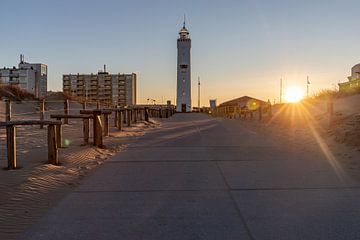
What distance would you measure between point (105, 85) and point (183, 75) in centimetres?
4697

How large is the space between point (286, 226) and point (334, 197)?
2.03 metres

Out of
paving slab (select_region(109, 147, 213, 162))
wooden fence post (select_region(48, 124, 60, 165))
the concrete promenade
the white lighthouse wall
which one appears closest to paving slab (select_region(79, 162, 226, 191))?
the concrete promenade

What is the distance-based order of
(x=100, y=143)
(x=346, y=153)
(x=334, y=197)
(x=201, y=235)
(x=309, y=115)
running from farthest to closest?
(x=309, y=115) → (x=100, y=143) → (x=346, y=153) → (x=334, y=197) → (x=201, y=235)

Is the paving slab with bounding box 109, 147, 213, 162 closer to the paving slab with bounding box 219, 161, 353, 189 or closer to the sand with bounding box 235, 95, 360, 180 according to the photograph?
the paving slab with bounding box 219, 161, 353, 189

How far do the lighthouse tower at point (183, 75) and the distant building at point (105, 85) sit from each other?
126 feet

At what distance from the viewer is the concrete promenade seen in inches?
218

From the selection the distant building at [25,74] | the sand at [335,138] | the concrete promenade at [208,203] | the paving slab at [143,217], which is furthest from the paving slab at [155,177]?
the distant building at [25,74]

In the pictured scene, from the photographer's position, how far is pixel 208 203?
6.98 metres

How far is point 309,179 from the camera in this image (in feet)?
29.7

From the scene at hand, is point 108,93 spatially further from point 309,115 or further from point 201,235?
point 201,235

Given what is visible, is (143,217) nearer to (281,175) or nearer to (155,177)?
(155,177)

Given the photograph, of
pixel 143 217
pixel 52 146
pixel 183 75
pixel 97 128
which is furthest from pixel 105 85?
pixel 143 217

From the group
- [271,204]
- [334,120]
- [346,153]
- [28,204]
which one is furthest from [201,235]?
[334,120]

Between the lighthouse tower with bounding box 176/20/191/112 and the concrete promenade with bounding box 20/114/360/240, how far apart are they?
277 ft
